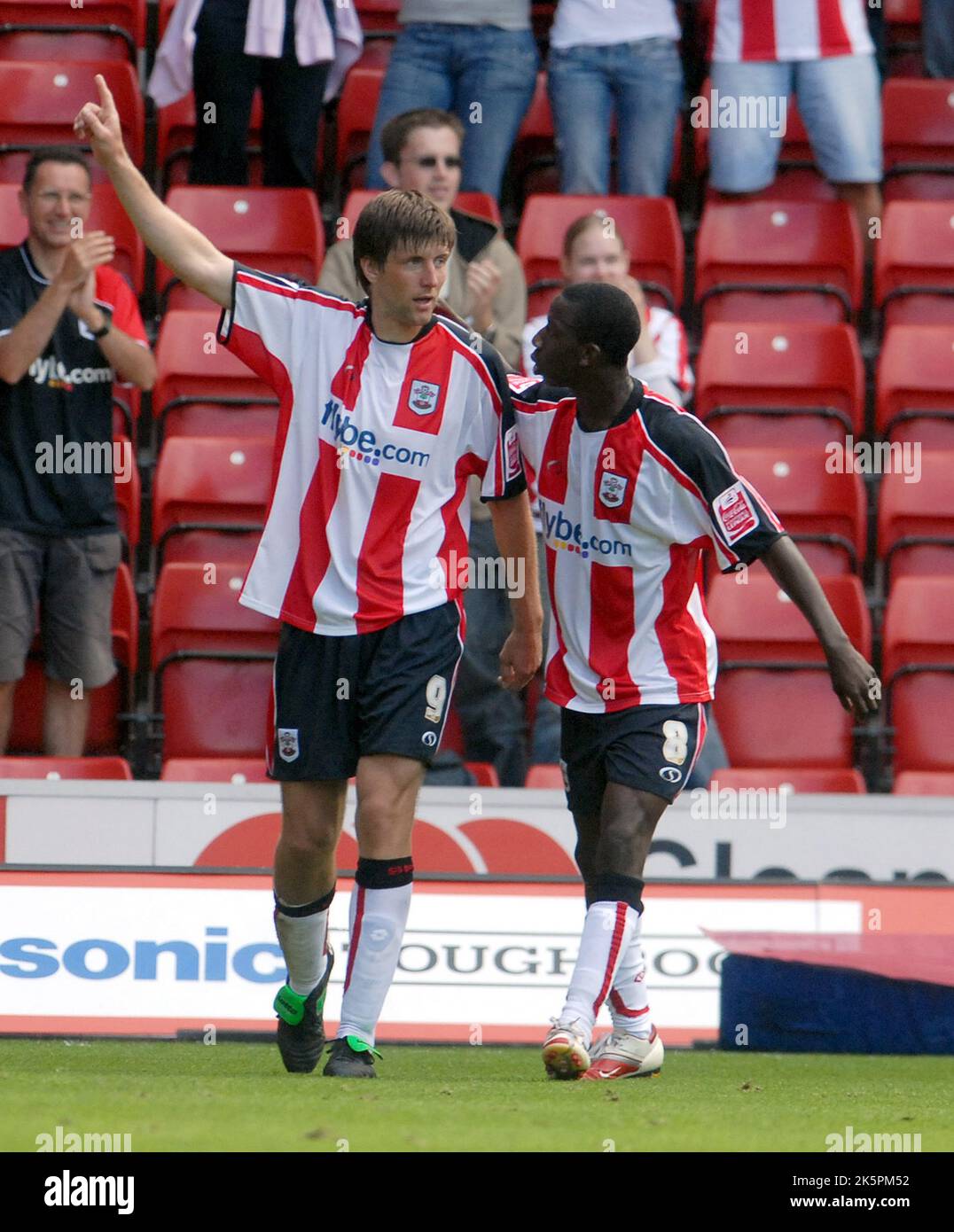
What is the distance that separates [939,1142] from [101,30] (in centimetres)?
774

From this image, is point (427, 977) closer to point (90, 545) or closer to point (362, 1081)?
point (362, 1081)

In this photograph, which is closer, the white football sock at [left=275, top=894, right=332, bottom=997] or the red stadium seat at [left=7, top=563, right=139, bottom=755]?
the white football sock at [left=275, top=894, right=332, bottom=997]

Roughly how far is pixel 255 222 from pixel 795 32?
8.29ft

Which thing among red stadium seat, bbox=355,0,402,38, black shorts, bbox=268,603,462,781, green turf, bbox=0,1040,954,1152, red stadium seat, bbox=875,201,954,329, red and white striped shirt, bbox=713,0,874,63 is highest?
red stadium seat, bbox=355,0,402,38

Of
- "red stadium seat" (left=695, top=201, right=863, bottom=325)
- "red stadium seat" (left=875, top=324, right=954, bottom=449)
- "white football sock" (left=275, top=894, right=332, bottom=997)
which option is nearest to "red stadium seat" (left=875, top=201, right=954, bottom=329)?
"red stadium seat" (left=695, top=201, right=863, bottom=325)

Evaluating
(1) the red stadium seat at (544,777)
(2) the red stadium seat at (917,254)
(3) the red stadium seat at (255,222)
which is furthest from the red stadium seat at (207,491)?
(2) the red stadium seat at (917,254)

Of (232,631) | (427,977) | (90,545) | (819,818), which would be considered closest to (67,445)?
(90,545)

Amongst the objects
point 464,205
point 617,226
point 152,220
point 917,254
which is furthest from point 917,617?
point 152,220

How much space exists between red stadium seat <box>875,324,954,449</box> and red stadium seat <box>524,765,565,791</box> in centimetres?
238

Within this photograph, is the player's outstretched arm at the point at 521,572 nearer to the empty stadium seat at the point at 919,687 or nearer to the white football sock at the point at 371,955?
the white football sock at the point at 371,955

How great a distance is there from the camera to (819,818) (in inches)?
289

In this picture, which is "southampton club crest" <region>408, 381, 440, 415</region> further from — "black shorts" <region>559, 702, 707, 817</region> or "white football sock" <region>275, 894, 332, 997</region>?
"white football sock" <region>275, 894, 332, 997</region>

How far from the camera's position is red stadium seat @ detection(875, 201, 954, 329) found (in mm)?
9438

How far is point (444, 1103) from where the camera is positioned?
4.39 metres
